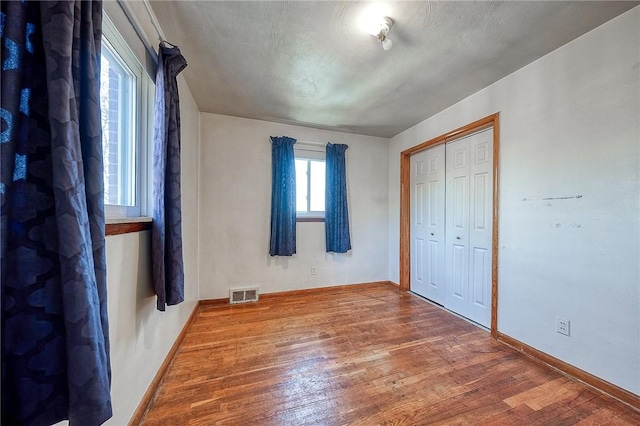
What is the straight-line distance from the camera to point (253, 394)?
4.83ft

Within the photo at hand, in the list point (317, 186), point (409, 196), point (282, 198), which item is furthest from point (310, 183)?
point (409, 196)

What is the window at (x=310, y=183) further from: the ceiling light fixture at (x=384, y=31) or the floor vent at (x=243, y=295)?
the ceiling light fixture at (x=384, y=31)

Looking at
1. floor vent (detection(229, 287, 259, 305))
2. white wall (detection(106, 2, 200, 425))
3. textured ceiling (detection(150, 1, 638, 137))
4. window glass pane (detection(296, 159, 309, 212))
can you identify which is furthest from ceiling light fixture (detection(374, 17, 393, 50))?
floor vent (detection(229, 287, 259, 305))

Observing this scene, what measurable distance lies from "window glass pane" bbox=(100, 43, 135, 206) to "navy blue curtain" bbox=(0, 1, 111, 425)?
0.57m

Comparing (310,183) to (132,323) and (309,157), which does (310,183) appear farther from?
(132,323)

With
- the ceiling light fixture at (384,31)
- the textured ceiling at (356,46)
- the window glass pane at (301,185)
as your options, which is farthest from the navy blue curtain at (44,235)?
the window glass pane at (301,185)

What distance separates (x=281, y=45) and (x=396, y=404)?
2.46 meters

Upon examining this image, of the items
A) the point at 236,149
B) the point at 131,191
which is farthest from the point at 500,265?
the point at 236,149

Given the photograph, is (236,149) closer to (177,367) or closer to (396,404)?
(177,367)

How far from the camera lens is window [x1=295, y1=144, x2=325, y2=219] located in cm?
335

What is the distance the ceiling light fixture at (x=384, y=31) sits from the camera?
1.47m

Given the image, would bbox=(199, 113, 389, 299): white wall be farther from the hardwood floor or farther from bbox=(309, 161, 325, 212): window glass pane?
the hardwood floor

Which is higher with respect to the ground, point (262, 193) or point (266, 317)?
point (262, 193)

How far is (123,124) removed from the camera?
4.36 feet
